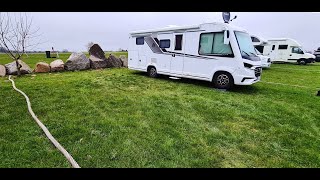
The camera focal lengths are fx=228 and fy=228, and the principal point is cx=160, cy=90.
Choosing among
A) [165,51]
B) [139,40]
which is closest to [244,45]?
[165,51]

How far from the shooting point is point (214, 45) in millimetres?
8102

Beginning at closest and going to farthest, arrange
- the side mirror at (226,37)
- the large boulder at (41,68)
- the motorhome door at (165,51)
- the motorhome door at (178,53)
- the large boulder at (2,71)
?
the side mirror at (226,37) < the motorhome door at (178,53) < the motorhome door at (165,51) < the large boulder at (2,71) < the large boulder at (41,68)

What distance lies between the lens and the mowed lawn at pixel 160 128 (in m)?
3.34

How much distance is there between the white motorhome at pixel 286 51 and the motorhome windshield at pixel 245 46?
1442 centimetres

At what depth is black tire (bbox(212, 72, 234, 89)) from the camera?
26.1 ft

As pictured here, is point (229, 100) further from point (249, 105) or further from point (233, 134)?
point (233, 134)

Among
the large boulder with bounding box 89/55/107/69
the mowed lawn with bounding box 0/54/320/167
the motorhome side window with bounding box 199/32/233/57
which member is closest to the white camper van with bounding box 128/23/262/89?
the motorhome side window with bounding box 199/32/233/57

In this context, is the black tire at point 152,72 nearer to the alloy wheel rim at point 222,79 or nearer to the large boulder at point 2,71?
the alloy wheel rim at point 222,79

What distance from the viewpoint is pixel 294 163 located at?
133 inches

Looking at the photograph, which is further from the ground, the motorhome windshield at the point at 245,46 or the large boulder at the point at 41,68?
the motorhome windshield at the point at 245,46

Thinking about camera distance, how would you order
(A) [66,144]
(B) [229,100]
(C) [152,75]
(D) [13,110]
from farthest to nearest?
(C) [152,75] → (B) [229,100] → (D) [13,110] → (A) [66,144]

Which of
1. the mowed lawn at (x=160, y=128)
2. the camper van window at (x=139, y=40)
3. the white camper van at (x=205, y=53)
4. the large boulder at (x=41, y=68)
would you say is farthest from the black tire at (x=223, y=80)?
the large boulder at (x=41, y=68)
